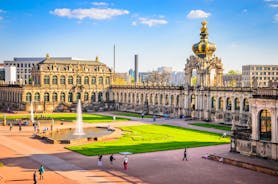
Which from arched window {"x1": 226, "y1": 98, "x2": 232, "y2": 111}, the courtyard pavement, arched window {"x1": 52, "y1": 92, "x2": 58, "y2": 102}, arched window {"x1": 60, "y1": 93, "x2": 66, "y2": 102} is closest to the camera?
the courtyard pavement

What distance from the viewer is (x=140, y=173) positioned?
126 feet

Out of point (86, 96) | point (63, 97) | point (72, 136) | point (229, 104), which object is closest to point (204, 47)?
point (229, 104)

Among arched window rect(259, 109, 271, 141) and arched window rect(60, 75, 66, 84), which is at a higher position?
arched window rect(60, 75, 66, 84)

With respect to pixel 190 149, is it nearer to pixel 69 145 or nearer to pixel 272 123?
pixel 272 123

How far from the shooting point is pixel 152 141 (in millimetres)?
57406

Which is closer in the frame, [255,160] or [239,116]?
[255,160]

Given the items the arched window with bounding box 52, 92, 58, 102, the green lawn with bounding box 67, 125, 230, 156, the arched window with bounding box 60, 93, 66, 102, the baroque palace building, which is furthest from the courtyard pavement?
the arched window with bounding box 60, 93, 66, 102

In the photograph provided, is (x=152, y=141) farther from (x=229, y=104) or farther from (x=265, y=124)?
(x=229, y=104)

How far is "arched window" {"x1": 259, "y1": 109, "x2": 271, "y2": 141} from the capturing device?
43875 millimetres

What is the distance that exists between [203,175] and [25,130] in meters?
42.9

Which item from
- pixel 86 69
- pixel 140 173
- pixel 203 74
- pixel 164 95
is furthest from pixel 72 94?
pixel 140 173

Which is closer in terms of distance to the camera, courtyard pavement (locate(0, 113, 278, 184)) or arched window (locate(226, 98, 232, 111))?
courtyard pavement (locate(0, 113, 278, 184))

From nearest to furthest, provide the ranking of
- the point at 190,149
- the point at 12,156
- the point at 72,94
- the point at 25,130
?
the point at 12,156, the point at 190,149, the point at 25,130, the point at 72,94

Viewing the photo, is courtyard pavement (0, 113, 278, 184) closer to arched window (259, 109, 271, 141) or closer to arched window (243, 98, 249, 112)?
arched window (259, 109, 271, 141)
